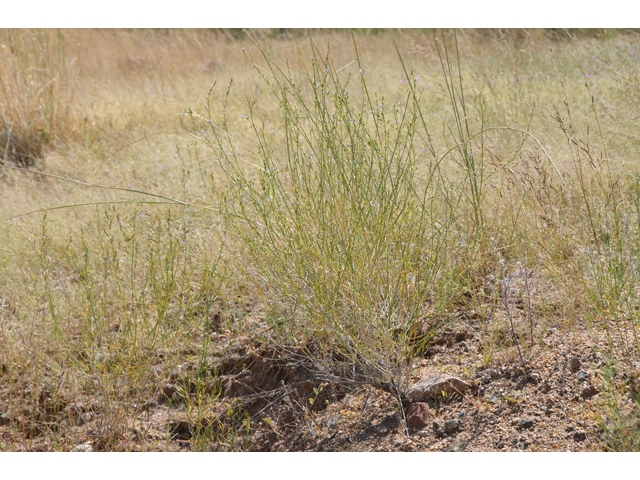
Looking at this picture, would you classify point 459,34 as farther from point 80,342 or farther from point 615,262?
point 80,342

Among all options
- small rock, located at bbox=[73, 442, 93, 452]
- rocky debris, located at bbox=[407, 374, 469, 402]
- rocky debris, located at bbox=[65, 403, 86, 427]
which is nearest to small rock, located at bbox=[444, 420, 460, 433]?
rocky debris, located at bbox=[407, 374, 469, 402]

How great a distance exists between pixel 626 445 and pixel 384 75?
5359 mm

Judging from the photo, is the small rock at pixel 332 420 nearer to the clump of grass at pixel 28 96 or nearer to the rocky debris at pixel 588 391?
the rocky debris at pixel 588 391

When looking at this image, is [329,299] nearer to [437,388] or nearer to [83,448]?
[437,388]

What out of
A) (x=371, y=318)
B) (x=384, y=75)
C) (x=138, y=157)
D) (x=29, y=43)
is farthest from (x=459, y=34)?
(x=371, y=318)

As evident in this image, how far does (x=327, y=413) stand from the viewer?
7.03ft

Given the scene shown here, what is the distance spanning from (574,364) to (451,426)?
1.61 feet

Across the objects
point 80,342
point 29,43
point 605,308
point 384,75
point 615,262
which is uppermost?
point 29,43

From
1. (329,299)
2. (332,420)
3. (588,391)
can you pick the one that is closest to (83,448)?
(332,420)

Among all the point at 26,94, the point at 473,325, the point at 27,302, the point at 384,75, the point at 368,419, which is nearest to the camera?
the point at 368,419

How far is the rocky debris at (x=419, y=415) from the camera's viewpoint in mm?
1876

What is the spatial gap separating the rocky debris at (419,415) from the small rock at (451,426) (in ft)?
0.22

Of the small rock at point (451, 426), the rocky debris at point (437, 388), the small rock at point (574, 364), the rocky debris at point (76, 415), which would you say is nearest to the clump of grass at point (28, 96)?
the rocky debris at point (76, 415)

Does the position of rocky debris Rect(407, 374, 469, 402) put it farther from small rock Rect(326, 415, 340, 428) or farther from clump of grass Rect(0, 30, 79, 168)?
clump of grass Rect(0, 30, 79, 168)
